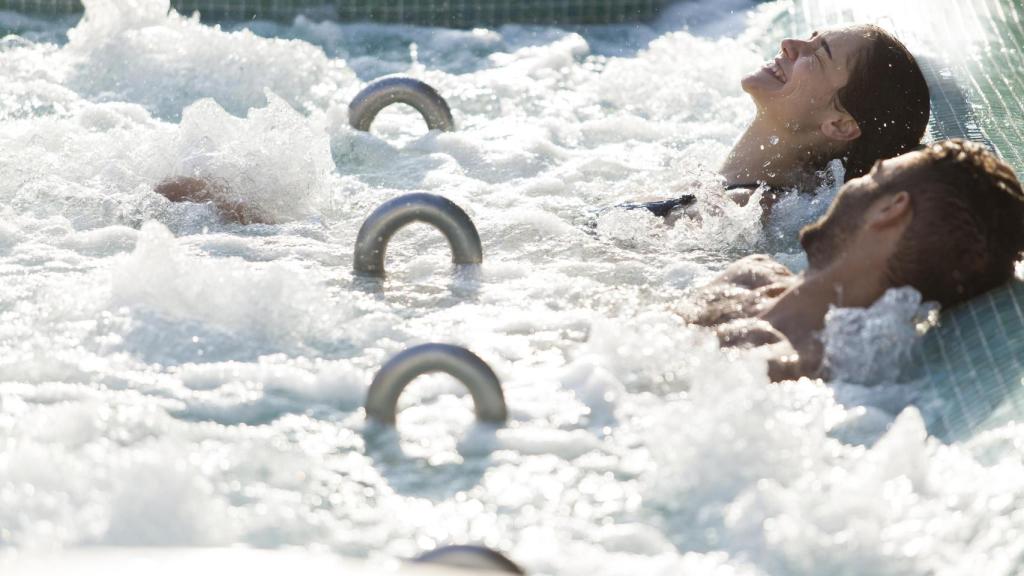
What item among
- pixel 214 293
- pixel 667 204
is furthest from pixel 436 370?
pixel 667 204

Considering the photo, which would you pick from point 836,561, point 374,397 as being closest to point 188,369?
point 374,397

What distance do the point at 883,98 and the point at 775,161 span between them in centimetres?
45

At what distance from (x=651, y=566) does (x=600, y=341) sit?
103cm

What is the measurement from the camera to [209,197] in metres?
4.78

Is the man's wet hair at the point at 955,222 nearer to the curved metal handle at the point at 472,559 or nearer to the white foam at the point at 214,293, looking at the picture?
the curved metal handle at the point at 472,559

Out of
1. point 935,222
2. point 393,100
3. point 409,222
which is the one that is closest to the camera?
point 935,222

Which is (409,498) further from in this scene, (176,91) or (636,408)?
(176,91)

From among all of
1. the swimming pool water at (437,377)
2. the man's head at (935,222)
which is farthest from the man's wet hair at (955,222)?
the swimming pool water at (437,377)

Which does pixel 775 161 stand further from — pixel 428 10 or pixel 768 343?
pixel 428 10

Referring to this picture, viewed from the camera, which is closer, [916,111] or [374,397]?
[374,397]

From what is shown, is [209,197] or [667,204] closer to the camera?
[667,204]

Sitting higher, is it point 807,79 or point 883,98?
point 807,79

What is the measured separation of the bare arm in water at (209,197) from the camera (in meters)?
4.75

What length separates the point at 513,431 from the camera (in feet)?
9.90
